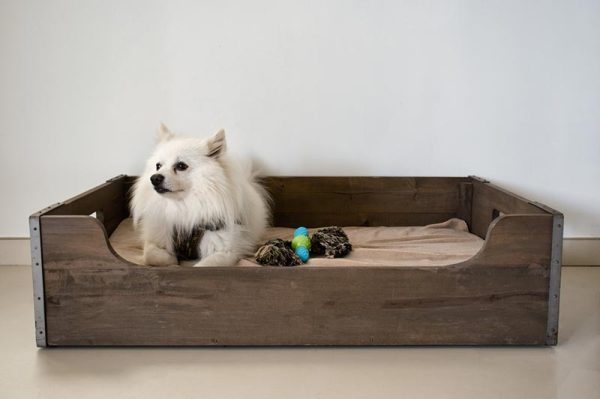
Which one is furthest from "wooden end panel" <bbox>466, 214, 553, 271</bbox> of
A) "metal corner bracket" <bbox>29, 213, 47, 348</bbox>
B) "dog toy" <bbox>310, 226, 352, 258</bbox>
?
"metal corner bracket" <bbox>29, 213, 47, 348</bbox>

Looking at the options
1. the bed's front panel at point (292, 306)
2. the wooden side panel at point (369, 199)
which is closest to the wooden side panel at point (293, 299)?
the bed's front panel at point (292, 306)

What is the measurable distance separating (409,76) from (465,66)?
0.99ft

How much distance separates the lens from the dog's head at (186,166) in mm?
2430

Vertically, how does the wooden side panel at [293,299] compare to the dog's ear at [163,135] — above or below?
below

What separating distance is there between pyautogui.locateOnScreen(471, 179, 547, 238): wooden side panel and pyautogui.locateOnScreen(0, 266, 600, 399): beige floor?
1.86 ft

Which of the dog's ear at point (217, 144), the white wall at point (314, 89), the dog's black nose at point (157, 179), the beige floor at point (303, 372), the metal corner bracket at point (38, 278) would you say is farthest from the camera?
the white wall at point (314, 89)

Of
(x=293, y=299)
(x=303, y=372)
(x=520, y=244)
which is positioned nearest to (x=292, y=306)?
(x=293, y=299)

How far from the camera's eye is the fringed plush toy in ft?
8.10

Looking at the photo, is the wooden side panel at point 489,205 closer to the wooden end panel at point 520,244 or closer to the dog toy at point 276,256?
the wooden end panel at point 520,244

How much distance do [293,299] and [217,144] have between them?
2.48ft

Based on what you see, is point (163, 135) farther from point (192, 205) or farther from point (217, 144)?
point (192, 205)

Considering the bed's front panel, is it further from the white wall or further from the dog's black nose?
the white wall

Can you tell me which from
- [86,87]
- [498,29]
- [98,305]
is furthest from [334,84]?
[98,305]

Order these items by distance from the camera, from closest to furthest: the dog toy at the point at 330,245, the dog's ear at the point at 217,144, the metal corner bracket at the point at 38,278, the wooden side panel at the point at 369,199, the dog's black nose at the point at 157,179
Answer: the metal corner bracket at the point at 38,278
the dog's black nose at the point at 157,179
the dog's ear at the point at 217,144
the dog toy at the point at 330,245
the wooden side panel at the point at 369,199
